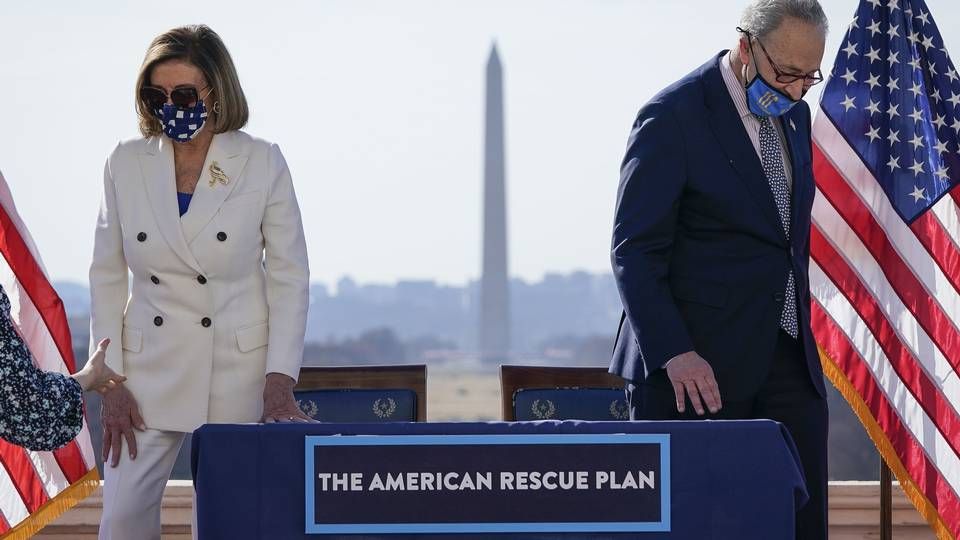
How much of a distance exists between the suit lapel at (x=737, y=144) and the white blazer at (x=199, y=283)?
849mm

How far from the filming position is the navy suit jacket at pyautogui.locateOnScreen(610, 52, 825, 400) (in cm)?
270

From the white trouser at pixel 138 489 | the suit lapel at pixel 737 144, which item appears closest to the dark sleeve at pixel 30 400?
the white trouser at pixel 138 489

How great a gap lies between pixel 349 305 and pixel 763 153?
99162 mm

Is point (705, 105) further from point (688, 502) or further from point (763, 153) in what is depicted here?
point (688, 502)

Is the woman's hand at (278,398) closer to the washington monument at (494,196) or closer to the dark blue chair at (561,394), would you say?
the dark blue chair at (561,394)

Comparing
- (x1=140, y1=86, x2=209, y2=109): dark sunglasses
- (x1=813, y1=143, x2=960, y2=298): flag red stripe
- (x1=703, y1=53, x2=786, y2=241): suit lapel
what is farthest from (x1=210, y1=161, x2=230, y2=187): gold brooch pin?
(x1=813, y1=143, x2=960, y2=298): flag red stripe

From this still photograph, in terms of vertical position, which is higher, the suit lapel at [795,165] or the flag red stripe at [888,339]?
the suit lapel at [795,165]

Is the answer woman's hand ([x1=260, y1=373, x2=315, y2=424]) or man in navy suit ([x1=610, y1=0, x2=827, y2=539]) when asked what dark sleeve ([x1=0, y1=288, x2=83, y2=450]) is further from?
man in navy suit ([x1=610, y1=0, x2=827, y2=539])

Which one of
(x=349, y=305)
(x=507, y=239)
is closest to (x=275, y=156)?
(x=507, y=239)

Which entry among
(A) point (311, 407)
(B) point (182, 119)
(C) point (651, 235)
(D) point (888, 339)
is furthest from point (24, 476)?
(D) point (888, 339)

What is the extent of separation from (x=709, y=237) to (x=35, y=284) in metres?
1.78

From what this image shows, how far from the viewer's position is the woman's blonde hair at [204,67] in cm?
263

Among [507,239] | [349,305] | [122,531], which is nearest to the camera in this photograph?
[122,531]

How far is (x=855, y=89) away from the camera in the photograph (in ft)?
12.5
